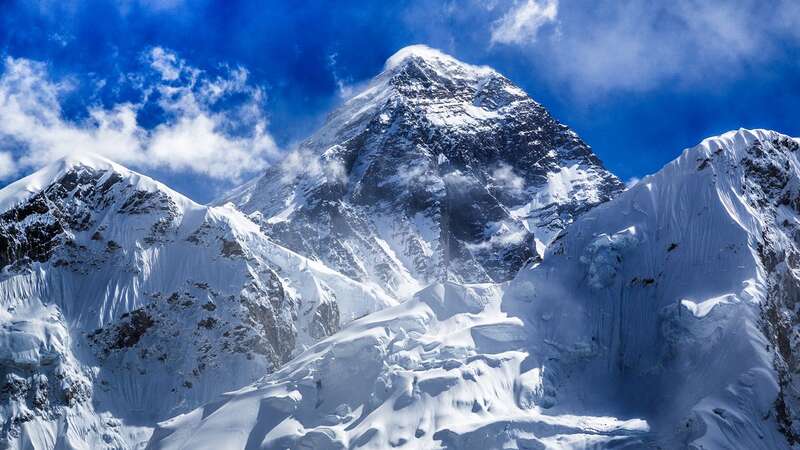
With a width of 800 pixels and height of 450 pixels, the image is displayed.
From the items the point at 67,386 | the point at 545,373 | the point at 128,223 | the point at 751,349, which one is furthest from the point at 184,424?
the point at 751,349

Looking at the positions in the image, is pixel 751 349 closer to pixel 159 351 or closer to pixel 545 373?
pixel 545 373

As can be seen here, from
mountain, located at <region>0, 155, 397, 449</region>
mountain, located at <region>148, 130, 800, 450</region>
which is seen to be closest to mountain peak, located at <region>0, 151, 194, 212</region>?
mountain, located at <region>0, 155, 397, 449</region>

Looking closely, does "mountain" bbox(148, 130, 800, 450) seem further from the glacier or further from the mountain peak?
the mountain peak

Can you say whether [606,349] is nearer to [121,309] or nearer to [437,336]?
[437,336]

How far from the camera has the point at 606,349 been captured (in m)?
120

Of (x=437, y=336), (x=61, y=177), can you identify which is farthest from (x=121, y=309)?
(x=437, y=336)

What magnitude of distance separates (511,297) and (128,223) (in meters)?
77.9

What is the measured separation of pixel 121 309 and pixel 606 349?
3399 inches

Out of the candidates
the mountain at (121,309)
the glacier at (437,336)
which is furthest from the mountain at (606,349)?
the mountain at (121,309)

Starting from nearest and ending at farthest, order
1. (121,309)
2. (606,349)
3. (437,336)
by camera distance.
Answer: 1. (606,349)
2. (437,336)
3. (121,309)

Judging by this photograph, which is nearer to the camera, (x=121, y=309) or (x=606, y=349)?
(x=606, y=349)

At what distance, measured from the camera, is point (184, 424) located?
123m

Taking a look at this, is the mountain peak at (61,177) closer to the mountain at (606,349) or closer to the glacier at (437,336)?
the glacier at (437,336)

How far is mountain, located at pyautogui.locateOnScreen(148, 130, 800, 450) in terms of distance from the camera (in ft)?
345
